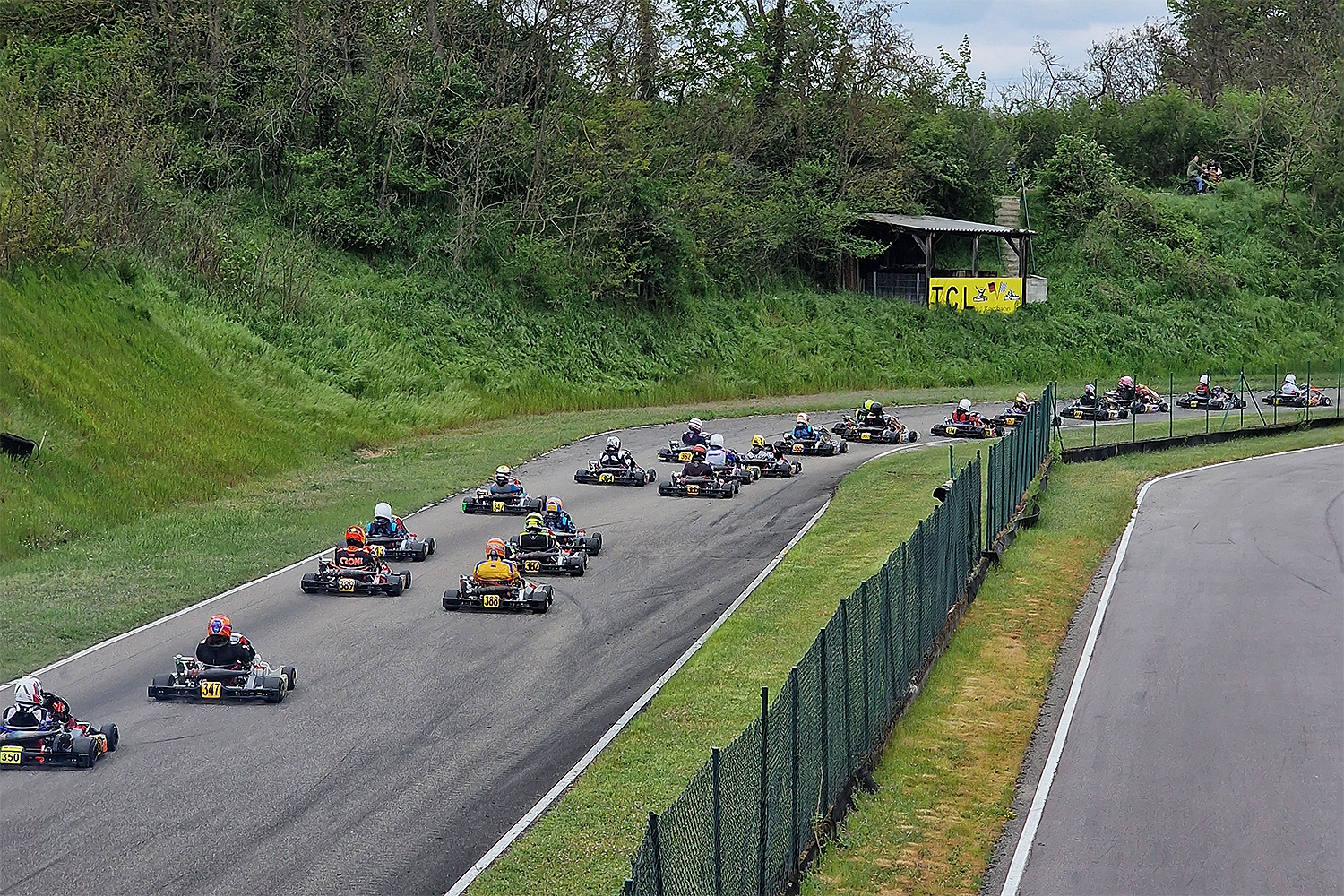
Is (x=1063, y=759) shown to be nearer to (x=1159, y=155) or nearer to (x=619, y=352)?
(x=619, y=352)

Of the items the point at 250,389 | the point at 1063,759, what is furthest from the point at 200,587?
the point at 250,389

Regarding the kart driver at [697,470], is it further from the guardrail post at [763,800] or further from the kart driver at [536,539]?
the guardrail post at [763,800]

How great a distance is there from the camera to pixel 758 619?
72.3ft

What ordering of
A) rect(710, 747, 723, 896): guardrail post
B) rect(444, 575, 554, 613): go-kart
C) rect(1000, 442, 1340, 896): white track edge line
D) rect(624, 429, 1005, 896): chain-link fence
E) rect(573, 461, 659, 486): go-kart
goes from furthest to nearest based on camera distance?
rect(573, 461, 659, 486): go-kart → rect(444, 575, 554, 613): go-kart → rect(1000, 442, 1340, 896): white track edge line → rect(710, 747, 723, 896): guardrail post → rect(624, 429, 1005, 896): chain-link fence

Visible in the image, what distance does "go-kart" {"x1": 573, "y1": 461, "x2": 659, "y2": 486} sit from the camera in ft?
114

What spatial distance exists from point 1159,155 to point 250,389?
69474 millimetres

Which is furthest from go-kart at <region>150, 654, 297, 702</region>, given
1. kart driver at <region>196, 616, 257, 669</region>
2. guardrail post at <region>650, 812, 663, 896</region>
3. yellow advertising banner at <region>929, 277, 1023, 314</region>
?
yellow advertising banner at <region>929, 277, 1023, 314</region>

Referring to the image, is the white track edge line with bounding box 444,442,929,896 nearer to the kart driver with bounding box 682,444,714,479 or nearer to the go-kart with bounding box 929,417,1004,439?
the kart driver with bounding box 682,444,714,479

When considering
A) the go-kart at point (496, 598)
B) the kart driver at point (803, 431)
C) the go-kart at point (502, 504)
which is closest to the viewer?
the go-kart at point (496, 598)

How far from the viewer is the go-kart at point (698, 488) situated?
109 feet

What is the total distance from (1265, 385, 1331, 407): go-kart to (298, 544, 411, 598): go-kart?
133ft

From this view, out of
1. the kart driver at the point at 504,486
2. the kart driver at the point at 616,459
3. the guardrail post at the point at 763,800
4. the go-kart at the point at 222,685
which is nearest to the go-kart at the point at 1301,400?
the kart driver at the point at 616,459

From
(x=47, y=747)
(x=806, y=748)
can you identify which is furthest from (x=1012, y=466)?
(x=47, y=747)

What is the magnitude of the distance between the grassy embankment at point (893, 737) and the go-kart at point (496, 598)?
3.08 m
